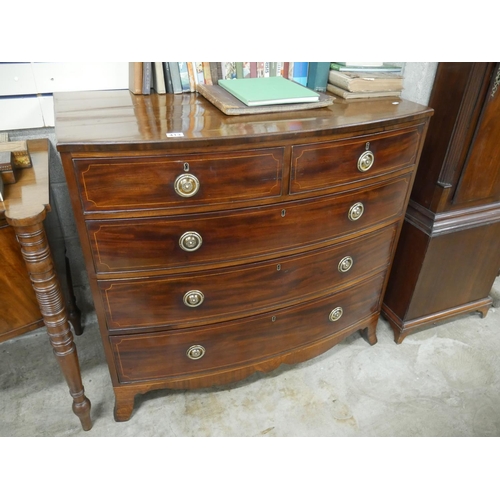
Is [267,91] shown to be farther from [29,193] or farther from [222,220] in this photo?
[29,193]

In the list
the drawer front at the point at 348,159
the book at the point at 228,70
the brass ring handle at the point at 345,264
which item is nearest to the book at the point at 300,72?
the book at the point at 228,70

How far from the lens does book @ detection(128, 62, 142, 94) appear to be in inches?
52.4

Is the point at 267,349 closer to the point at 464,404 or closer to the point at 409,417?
the point at 409,417

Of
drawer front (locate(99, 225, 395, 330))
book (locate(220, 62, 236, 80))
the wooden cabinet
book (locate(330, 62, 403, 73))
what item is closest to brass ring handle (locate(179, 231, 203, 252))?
drawer front (locate(99, 225, 395, 330))

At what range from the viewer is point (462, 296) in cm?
198

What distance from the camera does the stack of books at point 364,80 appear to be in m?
1.42

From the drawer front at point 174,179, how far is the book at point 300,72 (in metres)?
0.54

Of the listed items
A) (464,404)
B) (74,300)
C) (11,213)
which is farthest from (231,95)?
(464,404)

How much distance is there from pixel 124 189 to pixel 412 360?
1484mm

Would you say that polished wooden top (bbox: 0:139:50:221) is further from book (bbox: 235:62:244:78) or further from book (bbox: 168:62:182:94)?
book (bbox: 235:62:244:78)

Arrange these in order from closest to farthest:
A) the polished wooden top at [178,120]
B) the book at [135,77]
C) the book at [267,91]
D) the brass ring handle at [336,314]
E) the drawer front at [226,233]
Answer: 1. the polished wooden top at [178,120]
2. the drawer front at [226,233]
3. the book at [267,91]
4. the book at [135,77]
5. the brass ring handle at [336,314]

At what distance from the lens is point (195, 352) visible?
4.64 ft

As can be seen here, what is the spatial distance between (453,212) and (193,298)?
1.11 meters

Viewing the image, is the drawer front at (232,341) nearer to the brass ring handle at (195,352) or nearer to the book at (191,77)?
the brass ring handle at (195,352)
